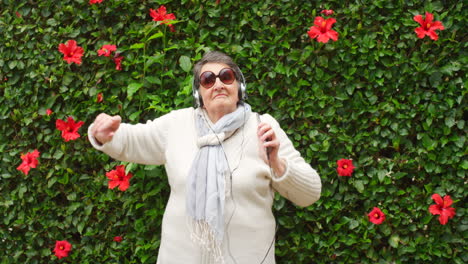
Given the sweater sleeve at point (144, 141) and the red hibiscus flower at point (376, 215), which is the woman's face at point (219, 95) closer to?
the sweater sleeve at point (144, 141)

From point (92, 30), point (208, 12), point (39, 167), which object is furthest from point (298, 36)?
point (39, 167)

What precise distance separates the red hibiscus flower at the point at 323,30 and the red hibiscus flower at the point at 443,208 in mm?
1095

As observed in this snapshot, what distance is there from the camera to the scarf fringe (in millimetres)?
2188

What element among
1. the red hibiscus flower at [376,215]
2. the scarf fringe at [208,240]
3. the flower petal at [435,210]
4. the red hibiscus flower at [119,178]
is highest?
the scarf fringe at [208,240]

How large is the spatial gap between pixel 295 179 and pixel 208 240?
0.49 metres

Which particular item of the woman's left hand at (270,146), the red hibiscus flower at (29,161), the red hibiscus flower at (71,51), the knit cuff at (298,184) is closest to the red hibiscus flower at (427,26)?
the knit cuff at (298,184)

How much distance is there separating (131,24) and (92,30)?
30cm

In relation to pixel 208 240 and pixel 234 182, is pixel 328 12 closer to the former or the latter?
pixel 234 182

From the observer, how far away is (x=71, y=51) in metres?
3.07

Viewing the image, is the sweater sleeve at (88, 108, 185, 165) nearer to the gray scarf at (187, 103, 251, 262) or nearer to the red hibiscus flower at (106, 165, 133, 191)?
the gray scarf at (187, 103, 251, 262)

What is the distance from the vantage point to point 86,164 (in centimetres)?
324

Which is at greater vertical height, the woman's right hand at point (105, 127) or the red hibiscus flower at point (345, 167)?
the woman's right hand at point (105, 127)

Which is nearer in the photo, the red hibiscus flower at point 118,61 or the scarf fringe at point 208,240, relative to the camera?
the scarf fringe at point 208,240

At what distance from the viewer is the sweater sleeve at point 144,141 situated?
240cm
